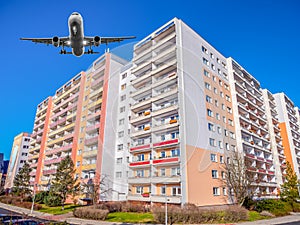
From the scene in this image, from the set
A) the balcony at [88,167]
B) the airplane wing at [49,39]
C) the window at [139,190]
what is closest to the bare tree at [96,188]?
the balcony at [88,167]

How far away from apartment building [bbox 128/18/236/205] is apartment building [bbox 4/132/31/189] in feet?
223

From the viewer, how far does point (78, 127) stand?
46312 millimetres

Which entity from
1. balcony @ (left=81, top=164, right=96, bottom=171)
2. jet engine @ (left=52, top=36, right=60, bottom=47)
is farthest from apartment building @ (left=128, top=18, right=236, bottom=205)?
jet engine @ (left=52, top=36, right=60, bottom=47)

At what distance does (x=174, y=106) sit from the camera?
28.9 m

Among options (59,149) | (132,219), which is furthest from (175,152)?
(59,149)

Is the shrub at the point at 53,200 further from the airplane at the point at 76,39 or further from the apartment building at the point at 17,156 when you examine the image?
the apartment building at the point at 17,156

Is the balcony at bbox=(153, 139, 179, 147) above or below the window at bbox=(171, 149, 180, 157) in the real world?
above

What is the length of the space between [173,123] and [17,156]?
81.2m

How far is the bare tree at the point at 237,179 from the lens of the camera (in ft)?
101

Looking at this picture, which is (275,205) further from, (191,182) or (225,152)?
(191,182)

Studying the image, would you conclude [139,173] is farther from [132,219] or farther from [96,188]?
[132,219]

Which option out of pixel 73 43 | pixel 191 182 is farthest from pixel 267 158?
pixel 73 43

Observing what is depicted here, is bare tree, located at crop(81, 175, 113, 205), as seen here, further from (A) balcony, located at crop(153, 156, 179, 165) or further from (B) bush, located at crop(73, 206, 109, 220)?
(A) balcony, located at crop(153, 156, 179, 165)

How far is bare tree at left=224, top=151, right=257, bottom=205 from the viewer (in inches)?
1212
